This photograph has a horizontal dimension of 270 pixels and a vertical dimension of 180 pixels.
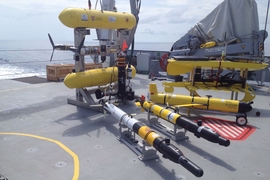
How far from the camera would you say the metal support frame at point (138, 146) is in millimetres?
4473

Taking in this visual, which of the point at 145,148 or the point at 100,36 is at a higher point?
the point at 100,36

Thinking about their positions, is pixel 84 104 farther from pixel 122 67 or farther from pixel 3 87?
pixel 3 87

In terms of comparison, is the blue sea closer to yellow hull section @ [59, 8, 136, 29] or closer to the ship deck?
yellow hull section @ [59, 8, 136, 29]

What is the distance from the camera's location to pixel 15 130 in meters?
5.77

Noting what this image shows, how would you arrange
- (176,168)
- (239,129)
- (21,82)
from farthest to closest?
1. (21,82)
2. (239,129)
3. (176,168)

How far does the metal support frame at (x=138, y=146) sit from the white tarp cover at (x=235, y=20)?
26.3 feet

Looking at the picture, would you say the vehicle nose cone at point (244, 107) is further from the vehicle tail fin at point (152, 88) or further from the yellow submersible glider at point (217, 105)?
the vehicle tail fin at point (152, 88)

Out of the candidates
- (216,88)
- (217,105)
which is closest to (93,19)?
(217,105)

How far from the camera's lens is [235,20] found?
427 inches

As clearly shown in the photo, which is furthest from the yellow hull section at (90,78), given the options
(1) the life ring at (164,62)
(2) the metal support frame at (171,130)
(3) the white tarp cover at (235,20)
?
(1) the life ring at (164,62)

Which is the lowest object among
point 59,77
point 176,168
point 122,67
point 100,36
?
point 176,168

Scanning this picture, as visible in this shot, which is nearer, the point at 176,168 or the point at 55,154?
the point at 176,168

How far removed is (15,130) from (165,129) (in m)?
3.78

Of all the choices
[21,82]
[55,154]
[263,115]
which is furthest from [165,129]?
[21,82]
